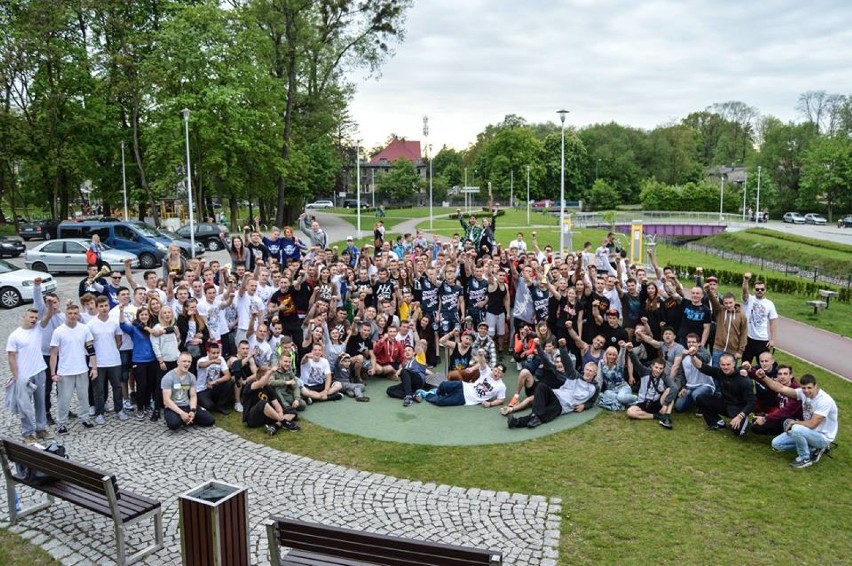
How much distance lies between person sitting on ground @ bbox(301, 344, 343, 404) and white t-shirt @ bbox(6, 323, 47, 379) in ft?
13.2

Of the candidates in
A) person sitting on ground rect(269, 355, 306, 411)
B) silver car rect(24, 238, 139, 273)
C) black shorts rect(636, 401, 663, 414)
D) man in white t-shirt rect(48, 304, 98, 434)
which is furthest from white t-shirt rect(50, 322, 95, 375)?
A: silver car rect(24, 238, 139, 273)

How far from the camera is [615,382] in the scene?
11.2 meters

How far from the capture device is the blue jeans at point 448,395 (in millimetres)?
11109

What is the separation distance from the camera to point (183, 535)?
226 inches

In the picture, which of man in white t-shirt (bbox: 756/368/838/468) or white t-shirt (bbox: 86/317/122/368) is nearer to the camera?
man in white t-shirt (bbox: 756/368/838/468)

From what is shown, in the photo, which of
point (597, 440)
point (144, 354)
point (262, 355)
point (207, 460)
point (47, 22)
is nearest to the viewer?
point (207, 460)

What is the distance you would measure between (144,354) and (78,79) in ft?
117

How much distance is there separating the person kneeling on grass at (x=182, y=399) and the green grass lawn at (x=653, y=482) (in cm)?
40

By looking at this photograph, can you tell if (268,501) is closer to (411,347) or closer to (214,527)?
(214,527)

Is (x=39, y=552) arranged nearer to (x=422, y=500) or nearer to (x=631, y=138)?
(x=422, y=500)

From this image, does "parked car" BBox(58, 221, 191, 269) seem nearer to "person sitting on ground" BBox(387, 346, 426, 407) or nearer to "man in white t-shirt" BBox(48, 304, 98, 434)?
"man in white t-shirt" BBox(48, 304, 98, 434)

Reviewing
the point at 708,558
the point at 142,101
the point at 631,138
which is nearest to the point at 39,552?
the point at 708,558

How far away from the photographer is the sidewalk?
14.2 meters

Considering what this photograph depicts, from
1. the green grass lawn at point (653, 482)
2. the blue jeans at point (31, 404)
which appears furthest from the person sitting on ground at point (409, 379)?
the blue jeans at point (31, 404)
